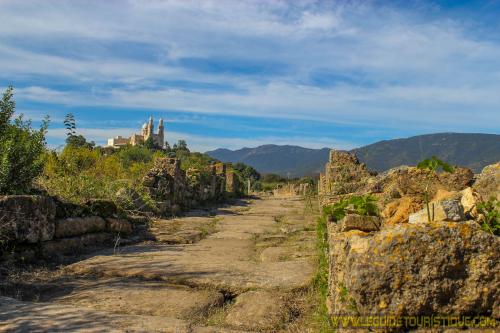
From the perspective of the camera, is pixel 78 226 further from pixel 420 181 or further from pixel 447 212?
pixel 447 212

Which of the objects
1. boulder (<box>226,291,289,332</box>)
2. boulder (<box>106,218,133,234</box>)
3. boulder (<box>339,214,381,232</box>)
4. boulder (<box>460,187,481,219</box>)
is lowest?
boulder (<box>226,291,289,332</box>)

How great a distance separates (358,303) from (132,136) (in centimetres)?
8338

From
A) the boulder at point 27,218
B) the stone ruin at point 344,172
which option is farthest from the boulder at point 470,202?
the boulder at point 27,218

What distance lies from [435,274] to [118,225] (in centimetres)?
482

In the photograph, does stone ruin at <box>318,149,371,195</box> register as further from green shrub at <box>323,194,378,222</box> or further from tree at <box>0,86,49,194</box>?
tree at <box>0,86,49,194</box>

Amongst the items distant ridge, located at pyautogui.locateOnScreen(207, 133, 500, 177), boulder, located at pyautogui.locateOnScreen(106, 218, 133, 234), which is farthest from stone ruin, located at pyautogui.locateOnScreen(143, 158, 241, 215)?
distant ridge, located at pyautogui.locateOnScreen(207, 133, 500, 177)

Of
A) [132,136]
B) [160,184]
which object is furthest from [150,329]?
[132,136]

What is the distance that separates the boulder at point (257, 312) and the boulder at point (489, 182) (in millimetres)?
1726

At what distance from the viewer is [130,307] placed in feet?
10.0

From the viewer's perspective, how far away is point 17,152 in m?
5.76

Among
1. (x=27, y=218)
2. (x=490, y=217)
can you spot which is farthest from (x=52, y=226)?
(x=490, y=217)

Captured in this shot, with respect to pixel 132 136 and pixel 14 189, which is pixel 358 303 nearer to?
pixel 14 189

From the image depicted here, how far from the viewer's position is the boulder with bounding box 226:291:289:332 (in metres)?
2.84

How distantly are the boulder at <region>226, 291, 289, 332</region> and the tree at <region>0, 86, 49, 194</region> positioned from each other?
3609 millimetres
